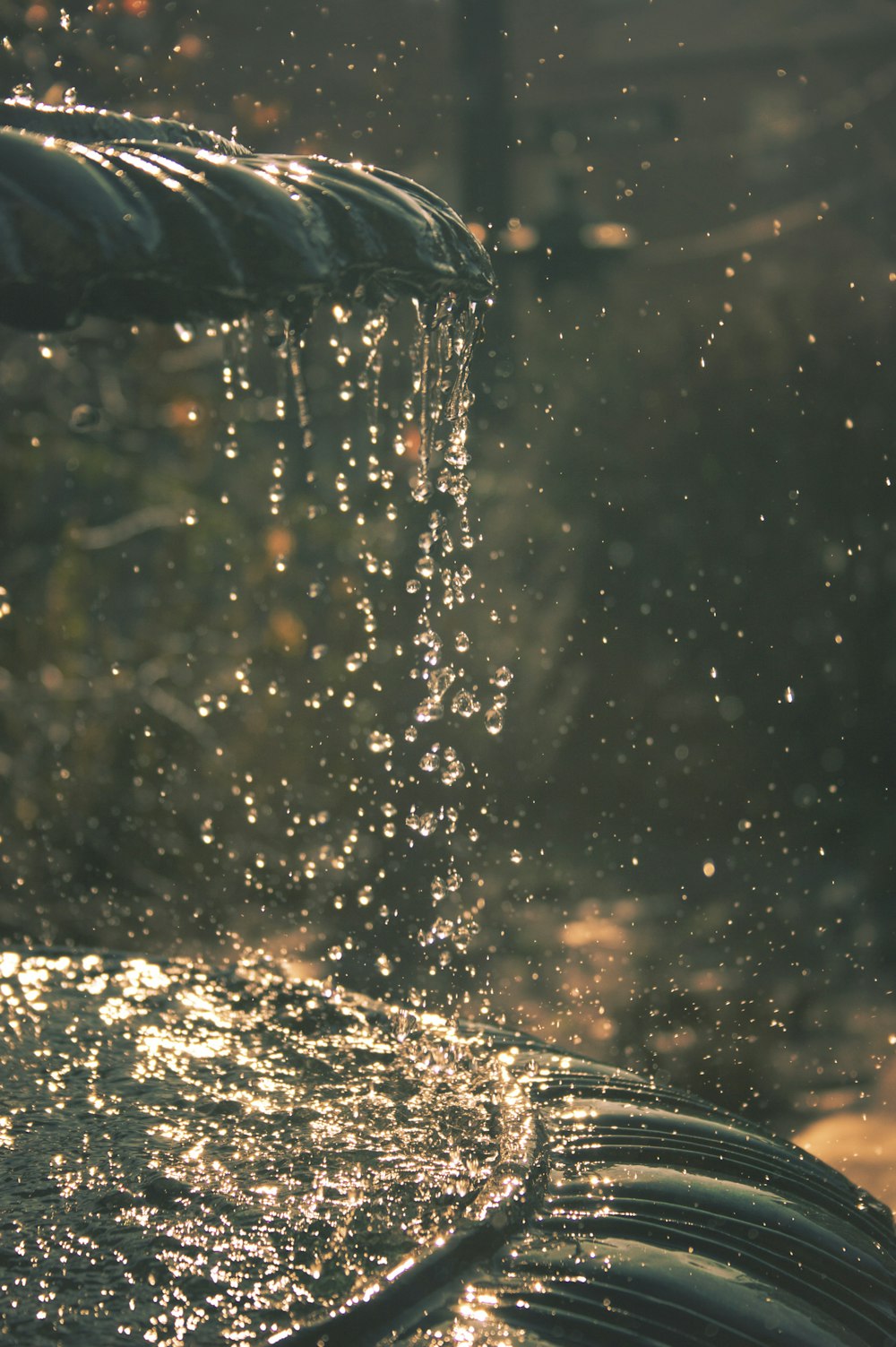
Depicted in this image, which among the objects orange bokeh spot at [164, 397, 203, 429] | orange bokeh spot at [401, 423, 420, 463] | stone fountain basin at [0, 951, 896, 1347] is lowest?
stone fountain basin at [0, 951, 896, 1347]

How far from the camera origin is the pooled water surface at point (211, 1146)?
1.58 metres

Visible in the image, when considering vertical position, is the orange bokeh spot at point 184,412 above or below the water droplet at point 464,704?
above

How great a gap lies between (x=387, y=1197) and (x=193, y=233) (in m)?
1.23

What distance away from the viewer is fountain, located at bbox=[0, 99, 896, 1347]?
1539mm

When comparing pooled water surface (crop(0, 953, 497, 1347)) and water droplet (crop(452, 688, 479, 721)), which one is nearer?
pooled water surface (crop(0, 953, 497, 1347))

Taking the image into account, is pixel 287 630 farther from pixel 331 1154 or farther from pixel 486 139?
pixel 331 1154

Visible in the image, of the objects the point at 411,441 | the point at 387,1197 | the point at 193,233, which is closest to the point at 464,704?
the point at 411,441

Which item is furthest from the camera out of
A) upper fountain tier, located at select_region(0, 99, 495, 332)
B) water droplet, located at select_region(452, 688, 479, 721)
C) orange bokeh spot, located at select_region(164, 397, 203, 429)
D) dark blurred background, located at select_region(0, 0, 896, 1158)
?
water droplet, located at select_region(452, 688, 479, 721)

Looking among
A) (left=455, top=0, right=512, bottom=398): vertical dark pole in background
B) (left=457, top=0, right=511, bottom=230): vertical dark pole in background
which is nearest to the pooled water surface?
(left=455, top=0, right=512, bottom=398): vertical dark pole in background

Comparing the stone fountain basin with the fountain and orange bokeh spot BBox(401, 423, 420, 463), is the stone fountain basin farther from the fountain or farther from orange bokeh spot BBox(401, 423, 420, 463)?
orange bokeh spot BBox(401, 423, 420, 463)

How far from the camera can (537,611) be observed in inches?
296

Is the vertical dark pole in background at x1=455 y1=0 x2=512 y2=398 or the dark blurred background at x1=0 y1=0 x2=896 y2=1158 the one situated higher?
the vertical dark pole in background at x1=455 y1=0 x2=512 y2=398

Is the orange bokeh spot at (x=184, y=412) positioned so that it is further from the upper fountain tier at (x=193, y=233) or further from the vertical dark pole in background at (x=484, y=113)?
the upper fountain tier at (x=193, y=233)

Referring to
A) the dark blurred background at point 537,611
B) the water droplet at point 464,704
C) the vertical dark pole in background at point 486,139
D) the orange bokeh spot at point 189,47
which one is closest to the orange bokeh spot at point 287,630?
the dark blurred background at point 537,611
